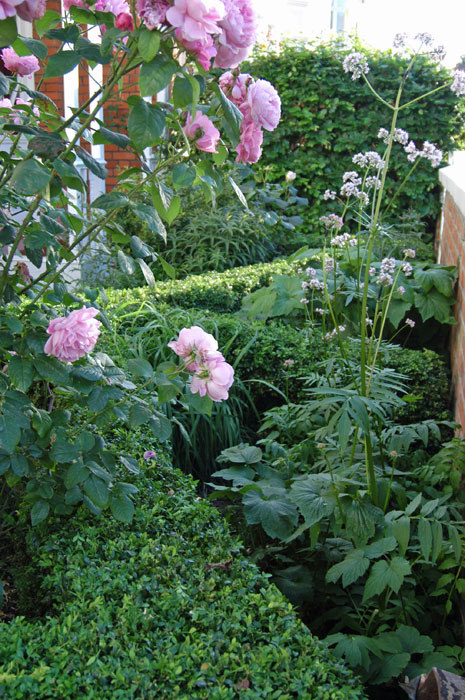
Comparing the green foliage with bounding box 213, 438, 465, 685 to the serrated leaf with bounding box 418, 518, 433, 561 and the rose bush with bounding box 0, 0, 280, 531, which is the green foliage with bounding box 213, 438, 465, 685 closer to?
the serrated leaf with bounding box 418, 518, 433, 561

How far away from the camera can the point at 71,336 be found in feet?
4.87

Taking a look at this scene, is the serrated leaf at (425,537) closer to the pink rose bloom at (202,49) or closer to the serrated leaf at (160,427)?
A: the serrated leaf at (160,427)

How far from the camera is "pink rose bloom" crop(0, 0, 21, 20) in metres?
1.14

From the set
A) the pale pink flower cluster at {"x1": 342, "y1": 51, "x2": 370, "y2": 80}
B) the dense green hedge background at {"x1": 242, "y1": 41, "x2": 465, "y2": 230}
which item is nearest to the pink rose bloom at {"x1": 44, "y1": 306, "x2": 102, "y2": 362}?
the pale pink flower cluster at {"x1": 342, "y1": 51, "x2": 370, "y2": 80}

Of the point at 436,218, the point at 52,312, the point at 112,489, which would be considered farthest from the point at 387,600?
the point at 436,218

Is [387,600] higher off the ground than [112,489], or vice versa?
[112,489]

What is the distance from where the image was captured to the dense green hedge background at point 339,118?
8461 mm

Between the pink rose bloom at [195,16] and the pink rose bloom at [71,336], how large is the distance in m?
0.65

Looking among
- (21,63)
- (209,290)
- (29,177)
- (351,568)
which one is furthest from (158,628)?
(209,290)

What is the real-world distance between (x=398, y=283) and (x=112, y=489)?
3.28 meters

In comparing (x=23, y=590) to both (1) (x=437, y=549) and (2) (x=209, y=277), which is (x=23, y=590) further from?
(2) (x=209, y=277)

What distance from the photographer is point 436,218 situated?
331 inches

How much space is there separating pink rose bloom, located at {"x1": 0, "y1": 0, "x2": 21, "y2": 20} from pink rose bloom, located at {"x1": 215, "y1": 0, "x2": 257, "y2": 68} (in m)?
0.37

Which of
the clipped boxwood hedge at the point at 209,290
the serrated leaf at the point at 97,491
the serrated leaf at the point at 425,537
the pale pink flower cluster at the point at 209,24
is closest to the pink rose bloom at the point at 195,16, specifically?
the pale pink flower cluster at the point at 209,24
